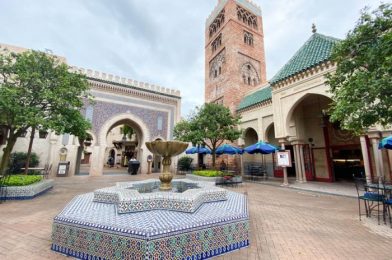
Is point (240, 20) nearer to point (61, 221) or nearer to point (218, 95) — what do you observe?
point (218, 95)

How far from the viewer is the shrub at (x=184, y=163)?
19984mm

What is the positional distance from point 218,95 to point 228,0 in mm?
12234

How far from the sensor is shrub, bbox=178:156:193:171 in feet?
65.6

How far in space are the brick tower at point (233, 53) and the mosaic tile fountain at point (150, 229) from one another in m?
16.8

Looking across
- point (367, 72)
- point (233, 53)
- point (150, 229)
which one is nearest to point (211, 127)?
point (367, 72)

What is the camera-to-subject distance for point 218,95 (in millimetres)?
22391

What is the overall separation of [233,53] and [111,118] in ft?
49.4

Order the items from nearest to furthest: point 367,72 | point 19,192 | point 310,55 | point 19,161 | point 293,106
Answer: point 367,72
point 19,192
point 310,55
point 293,106
point 19,161

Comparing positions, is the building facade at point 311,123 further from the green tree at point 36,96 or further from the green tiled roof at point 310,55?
the green tree at point 36,96

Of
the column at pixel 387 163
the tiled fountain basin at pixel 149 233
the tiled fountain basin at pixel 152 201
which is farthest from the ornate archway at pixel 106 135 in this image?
the column at pixel 387 163

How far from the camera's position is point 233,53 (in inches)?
829

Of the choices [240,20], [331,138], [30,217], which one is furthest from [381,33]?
[240,20]

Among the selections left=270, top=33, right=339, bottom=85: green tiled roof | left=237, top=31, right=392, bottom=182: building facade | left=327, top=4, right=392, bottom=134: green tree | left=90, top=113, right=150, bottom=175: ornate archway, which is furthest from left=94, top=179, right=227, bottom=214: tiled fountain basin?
left=90, top=113, right=150, bottom=175: ornate archway

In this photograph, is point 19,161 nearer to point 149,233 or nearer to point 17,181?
point 17,181
